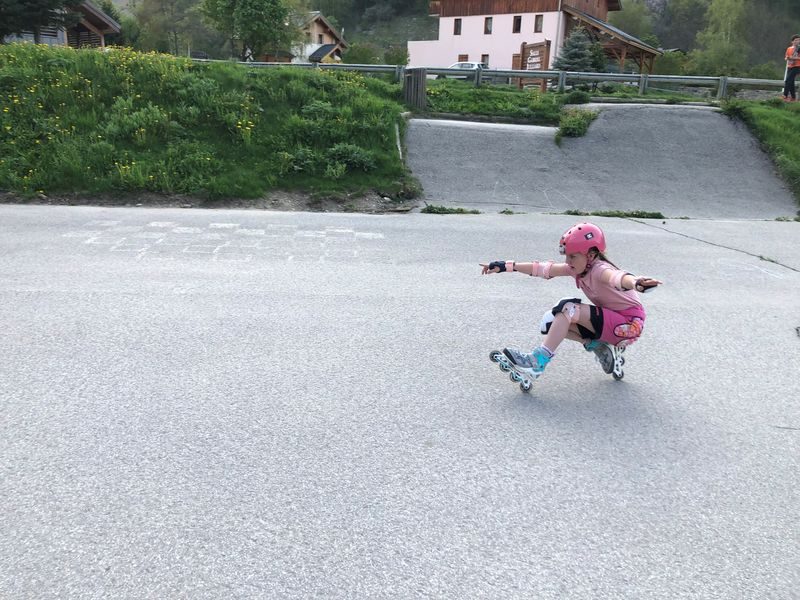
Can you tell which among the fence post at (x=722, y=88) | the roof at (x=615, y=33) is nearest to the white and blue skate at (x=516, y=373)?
the fence post at (x=722, y=88)

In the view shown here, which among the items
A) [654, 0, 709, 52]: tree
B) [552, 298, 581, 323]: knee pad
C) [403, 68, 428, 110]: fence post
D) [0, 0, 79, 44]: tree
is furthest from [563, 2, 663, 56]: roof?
[654, 0, 709, 52]: tree

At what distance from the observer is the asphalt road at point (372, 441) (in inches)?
121

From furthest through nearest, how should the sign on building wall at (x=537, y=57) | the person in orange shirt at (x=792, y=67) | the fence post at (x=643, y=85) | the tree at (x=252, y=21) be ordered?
the tree at (x=252, y=21)
the sign on building wall at (x=537, y=57)
the fence post at (x=643, y=85)
the person in orange shirt at (x=792, y=67)

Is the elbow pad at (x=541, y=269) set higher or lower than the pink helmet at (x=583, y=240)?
lower

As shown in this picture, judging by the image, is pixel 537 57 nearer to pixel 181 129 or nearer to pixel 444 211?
pixel 444 211

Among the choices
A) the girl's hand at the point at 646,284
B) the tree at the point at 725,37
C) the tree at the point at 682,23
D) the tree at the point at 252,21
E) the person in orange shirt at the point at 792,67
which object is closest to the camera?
the girl's hand at the point at 646,284

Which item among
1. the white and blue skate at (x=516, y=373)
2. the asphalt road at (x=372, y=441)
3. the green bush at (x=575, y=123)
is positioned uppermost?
the green bush at (x=575, y=123)

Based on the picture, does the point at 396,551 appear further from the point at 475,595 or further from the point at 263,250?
the point at 263,250

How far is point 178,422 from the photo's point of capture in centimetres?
434

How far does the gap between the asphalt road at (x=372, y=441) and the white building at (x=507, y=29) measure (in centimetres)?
4099

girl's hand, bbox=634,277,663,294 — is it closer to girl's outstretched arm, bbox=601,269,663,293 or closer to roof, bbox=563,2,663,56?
girl's outstretched arm, bbox=601,269,663,293

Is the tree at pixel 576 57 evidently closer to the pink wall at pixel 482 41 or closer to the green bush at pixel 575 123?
the green bush at pixel 575 123

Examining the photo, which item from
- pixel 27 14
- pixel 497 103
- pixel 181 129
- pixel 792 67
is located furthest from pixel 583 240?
pixel 27 14

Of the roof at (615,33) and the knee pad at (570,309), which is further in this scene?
the roof at (615,33)
